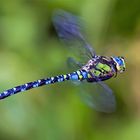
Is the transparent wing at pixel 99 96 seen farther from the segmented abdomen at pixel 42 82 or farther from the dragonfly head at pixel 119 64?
the dragonfly head at pixel 119 64

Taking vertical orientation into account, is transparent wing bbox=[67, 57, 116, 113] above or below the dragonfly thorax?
below

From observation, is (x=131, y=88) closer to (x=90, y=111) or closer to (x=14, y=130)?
(x=90, y=111)

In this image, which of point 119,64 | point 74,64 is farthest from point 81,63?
point 119,64

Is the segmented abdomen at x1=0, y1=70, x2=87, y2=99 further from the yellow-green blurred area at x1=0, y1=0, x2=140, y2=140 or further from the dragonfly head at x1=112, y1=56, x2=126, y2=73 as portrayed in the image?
the yellow-green blurred area at x1=0, y1=0, x2=140, y2=140

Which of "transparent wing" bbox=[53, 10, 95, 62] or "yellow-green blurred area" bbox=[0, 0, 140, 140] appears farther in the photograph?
"yellow-green blurred area" bbox=[0, 0, 140, 140]

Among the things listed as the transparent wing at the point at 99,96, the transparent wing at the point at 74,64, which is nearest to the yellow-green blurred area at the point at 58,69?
the transparent wing at the point at 74,64

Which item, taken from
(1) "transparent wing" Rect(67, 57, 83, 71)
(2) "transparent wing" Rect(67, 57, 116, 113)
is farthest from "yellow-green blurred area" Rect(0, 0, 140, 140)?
(2) "transparent wing" Rect(67, 57, 116, 113)
